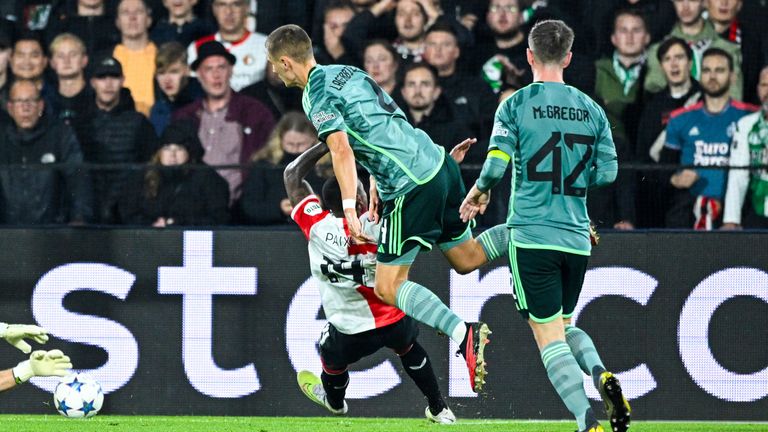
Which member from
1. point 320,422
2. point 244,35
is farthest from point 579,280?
point 244,35

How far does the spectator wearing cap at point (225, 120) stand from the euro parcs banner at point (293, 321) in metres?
0.65

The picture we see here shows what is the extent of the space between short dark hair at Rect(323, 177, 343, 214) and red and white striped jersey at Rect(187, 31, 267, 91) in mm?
1628

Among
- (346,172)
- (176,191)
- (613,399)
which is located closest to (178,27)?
(176,191)

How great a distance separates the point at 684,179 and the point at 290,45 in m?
3.49

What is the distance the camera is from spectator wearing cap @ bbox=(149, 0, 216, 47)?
972 centimetres

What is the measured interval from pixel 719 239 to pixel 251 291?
3348 mm

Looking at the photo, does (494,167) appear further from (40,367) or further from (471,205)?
(40,367)

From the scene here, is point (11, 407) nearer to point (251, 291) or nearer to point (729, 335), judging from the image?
point (251, 291)

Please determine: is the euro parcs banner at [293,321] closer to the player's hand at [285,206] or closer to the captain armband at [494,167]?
the player's hand at [285,206]

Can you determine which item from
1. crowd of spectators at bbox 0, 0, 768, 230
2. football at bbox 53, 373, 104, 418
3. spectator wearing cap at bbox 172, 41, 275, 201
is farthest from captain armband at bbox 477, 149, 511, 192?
spectator wearing cap at bbox 172, 41, 275, 201

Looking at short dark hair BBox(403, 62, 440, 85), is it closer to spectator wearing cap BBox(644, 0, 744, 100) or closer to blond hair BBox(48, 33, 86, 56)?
spectator wearing cap BBox(644, 0, 744, 100)

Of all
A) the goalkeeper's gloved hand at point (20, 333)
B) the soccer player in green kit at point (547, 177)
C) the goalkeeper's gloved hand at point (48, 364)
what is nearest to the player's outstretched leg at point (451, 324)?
the soccer player in green kit at point (547, 177)

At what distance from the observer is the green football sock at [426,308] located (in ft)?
21.5

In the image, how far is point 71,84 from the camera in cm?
962
